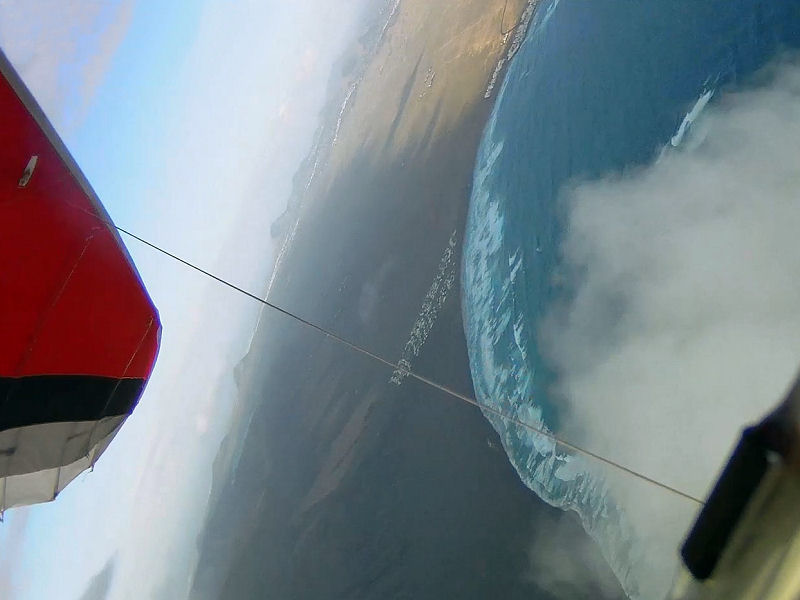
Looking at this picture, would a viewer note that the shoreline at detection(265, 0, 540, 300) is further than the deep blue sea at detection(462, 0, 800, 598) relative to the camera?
Yes

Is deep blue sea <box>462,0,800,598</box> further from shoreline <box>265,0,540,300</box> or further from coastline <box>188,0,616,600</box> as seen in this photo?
shoreline <box>265,0,540,300</box>

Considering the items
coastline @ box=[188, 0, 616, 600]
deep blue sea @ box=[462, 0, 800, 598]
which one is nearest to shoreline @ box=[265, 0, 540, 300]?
coastline @ box=[188, 0, 616, 600]

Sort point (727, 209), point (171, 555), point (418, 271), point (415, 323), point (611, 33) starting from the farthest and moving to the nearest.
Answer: point (171, 555)
point (418, 271)
point (415, 323)
point (611, 33)
point (727, 209)

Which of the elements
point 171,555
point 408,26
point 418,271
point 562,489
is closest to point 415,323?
point 418,271

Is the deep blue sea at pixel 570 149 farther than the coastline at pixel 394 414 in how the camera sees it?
No

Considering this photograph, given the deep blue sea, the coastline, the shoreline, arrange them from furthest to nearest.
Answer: the shoreline < the coastline < the deep blue sea

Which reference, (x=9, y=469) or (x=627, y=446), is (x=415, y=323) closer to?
(x=627, y=446)

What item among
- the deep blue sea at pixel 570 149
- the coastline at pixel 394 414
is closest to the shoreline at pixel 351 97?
the coastline at pixel 394 414

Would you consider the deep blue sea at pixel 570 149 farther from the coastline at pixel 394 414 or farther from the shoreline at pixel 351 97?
the shoreline at pixel 351 97

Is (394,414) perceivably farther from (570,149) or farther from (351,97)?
(351,97)
